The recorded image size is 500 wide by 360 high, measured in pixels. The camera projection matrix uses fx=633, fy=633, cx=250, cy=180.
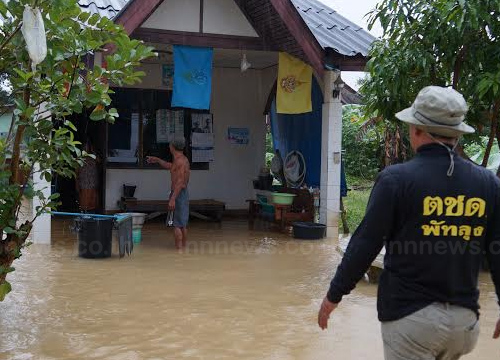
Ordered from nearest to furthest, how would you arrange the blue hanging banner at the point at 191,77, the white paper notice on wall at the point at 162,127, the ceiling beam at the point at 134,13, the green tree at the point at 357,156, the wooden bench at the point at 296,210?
the ceiling beam at the point at 134,13 → the blue hanging banner at the point at 191,77 → the wooden bench at the point at 296,210 → the white paper notice on wall at the point at 162,127 → the green tree at the point at 357,156

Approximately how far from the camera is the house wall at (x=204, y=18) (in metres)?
10.6

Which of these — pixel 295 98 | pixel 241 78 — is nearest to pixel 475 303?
pixel 295 98

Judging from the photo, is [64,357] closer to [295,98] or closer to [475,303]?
[475,303]

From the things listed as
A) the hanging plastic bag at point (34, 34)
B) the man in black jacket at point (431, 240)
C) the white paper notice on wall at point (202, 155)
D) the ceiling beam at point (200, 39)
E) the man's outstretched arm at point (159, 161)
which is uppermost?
the ceiling beam at point (200, 39)

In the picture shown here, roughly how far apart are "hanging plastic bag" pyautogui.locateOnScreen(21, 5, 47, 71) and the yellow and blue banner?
7397 mm

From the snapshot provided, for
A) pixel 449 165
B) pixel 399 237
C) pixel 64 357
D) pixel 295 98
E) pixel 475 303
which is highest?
pixel 295 98

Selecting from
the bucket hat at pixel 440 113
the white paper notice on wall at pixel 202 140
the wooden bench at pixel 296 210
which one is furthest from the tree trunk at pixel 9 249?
the white paper notice on wall at pixel 202 140

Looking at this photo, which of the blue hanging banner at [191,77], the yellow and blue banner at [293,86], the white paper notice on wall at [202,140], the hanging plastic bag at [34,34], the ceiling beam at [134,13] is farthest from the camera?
the white paper notice on wall at [202,140]

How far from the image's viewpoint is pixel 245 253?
32.6 feet

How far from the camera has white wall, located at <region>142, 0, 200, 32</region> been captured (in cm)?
1059

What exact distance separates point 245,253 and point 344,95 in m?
5.12

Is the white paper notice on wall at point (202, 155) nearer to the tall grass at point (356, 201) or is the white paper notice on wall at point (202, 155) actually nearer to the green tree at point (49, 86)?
the tall grass at point (356, 201)

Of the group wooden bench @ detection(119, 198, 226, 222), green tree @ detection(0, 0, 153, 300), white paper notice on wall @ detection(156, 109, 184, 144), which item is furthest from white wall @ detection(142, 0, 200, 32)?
green tree @ detection(0, 0, 153, 300)

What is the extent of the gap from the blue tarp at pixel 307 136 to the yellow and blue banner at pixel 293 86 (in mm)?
776
